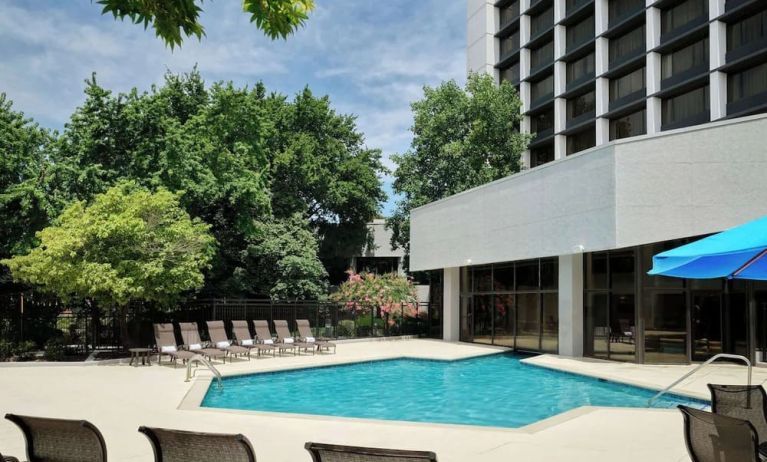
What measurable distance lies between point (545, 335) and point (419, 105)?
22.1 metres

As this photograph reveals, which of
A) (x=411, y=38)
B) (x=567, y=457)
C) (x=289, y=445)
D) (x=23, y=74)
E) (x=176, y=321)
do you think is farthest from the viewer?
(x=411, y=38)

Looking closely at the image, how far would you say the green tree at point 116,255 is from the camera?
1733 cm

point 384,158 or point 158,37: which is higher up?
point 384,158

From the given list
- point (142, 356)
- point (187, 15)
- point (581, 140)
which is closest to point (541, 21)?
point (581, 140)

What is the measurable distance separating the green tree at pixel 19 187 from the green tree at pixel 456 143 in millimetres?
21809

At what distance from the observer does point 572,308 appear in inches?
800

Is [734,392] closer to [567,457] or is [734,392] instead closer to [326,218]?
[567,457]

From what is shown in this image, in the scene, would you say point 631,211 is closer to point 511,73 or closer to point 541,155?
point 541,155

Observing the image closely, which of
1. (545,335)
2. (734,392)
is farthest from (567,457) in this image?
(545,335)

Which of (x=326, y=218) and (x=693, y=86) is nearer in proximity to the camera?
(x=693, y=86)

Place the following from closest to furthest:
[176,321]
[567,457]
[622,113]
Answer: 1. [567,457]
2. [176,321]
3. [622,113]

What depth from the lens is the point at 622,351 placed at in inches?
741

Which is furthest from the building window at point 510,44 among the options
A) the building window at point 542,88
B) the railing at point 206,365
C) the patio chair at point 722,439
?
the patio chair at point 722,439

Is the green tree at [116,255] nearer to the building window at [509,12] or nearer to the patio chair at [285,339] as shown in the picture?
the patio chair at [285,339]
